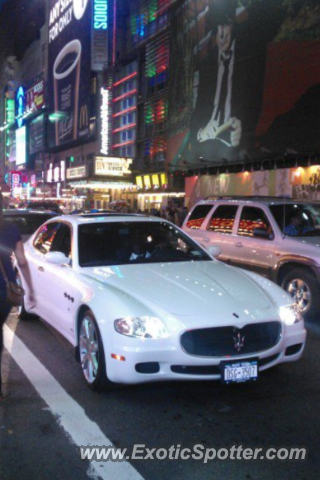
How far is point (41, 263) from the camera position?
6555 millimetres

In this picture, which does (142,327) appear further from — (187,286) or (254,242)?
(254,242)

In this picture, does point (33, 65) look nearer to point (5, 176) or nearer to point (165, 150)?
point (5, 176)

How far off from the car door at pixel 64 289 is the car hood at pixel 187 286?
26 centimetres

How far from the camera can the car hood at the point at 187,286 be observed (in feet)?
14.7

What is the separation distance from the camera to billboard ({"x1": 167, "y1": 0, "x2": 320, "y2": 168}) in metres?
18.7

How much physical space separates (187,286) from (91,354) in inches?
A: 42.0

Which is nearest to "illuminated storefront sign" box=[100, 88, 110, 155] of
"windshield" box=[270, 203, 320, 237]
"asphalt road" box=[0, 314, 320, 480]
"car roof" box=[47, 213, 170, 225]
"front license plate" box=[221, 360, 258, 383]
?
"windshield" box=[270, 203, 320, 237]

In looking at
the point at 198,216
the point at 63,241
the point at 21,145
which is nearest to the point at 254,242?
the point at 198,216

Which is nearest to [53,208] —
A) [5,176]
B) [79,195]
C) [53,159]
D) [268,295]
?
[268,295]

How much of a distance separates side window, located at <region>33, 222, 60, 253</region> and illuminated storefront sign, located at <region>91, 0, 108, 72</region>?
133ft

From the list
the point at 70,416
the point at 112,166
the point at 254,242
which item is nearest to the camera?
the point at 70,416

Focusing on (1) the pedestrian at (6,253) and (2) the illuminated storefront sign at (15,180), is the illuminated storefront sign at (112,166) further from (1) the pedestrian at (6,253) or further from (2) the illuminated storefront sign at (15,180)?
(2) the illuminated storefront sign at (15,180)

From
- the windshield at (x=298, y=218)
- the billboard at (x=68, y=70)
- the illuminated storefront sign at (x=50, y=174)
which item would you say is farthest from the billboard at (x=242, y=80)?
the illuminated storefront sign at (x=50, y=174)

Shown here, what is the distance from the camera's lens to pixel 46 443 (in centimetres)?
370
